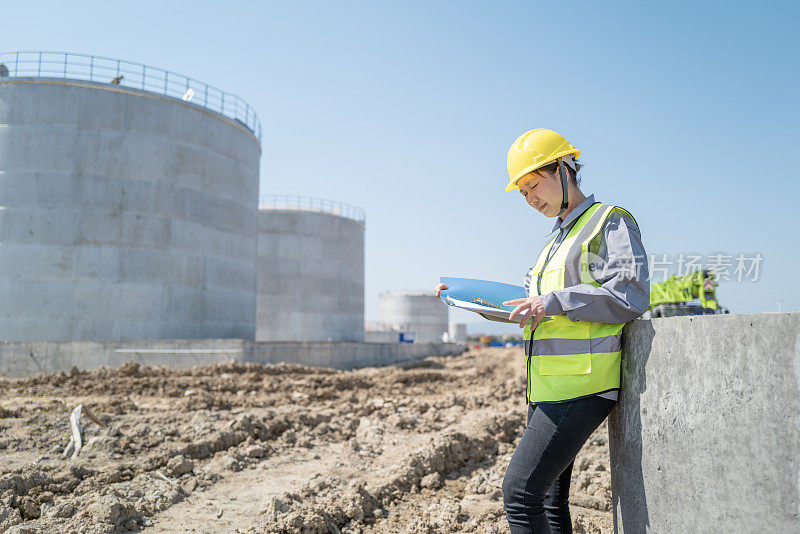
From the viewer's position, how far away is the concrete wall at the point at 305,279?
21953 mm

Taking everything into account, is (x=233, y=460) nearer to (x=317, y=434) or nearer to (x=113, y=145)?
(x=317, y=434)

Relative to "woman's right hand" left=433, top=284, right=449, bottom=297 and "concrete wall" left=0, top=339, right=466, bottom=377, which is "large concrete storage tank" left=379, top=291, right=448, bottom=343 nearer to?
"concrete wall" left=0, top=339, right=466, bottom=377

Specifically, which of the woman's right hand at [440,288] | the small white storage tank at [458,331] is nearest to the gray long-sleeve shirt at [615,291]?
the woman's right hand at [440,288]

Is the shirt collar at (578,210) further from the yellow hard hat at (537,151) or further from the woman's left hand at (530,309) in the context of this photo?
the woman's left hand at (530,309)

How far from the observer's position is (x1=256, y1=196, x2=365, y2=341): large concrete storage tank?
2195 cm

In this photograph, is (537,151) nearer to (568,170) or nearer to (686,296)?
(568,170)

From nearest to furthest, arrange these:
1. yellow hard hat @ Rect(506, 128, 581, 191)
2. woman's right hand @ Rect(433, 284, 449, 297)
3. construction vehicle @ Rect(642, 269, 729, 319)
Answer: yellow hard hat @ Rect(506, 128, 581, 191) → woman's right hand @ Rect(433, 284, 449, 297) → construction vehicle @ Rect(642, 269, 729, 319)

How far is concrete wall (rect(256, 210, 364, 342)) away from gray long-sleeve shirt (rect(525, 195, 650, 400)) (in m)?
20.5

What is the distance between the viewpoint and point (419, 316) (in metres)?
42.8

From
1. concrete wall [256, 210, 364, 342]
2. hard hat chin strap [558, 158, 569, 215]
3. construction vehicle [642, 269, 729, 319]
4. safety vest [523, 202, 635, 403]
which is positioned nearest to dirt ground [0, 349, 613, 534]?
safety vest [523, 202, 635, 403]

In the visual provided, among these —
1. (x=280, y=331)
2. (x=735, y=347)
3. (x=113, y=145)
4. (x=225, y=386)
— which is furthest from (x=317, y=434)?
(x=280, y=331)

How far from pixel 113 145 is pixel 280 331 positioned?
1035 centimetres

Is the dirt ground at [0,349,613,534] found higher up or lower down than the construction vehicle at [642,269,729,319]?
lower down

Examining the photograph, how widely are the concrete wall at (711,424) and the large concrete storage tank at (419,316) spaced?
132ft
